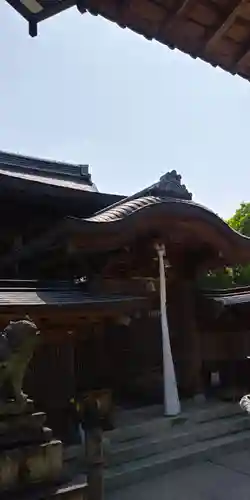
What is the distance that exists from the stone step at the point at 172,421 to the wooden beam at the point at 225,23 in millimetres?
6685

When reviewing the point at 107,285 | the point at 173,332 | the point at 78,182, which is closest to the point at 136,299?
the point at 107,285

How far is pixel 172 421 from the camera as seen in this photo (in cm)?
829

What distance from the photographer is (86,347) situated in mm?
8977

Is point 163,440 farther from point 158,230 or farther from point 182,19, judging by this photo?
point 182,19

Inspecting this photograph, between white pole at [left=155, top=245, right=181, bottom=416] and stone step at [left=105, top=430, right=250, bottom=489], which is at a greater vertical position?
white pole at [left=155, top=245, right=181, bottom=416]

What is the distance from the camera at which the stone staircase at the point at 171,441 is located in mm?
6906

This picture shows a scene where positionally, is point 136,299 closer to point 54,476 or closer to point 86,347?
point 86,347

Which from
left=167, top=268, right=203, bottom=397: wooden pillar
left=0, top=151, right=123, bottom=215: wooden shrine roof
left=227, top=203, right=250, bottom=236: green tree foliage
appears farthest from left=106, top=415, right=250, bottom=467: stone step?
left=227, top=203, right=250, bottom=236: green tree foliage

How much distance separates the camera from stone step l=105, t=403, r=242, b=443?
25.0 ft

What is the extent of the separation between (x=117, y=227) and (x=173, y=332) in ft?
10.1

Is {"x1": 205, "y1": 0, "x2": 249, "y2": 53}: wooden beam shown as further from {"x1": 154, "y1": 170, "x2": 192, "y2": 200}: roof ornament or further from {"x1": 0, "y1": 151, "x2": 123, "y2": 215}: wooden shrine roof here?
{"x1": 154, "y1": 170, "x2": 192, "y2": 200}: roof ornament

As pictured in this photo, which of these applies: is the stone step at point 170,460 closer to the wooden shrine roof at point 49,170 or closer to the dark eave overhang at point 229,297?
the dark eave overhang at point 229,297

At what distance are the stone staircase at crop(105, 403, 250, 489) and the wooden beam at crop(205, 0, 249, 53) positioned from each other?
5.98m

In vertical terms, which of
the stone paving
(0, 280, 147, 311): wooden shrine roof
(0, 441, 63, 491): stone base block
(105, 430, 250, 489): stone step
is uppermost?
(0, 280, 147, 311): wooden shrine roof
